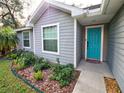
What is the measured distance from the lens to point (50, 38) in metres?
6.64

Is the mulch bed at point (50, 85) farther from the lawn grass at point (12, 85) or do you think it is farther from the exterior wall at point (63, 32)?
the exterior wall at point (63, 32)

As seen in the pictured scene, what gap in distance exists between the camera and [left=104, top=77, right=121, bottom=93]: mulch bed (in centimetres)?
347

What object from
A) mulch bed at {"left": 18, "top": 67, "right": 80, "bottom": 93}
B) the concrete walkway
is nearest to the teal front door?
the concrete walkway

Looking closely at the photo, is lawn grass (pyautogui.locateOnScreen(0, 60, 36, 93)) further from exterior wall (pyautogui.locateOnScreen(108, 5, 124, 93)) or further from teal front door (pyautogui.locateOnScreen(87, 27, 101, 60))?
teal front door (pyautogui.locateOnScreen(87, 27, 101, 60))

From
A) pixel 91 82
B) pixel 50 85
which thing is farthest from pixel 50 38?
pixel 91 82

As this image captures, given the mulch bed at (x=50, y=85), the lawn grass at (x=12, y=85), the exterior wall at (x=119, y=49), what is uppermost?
the exterior wall at (x=119, y=49)

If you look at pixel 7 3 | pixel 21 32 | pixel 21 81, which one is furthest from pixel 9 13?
pixel 21 81

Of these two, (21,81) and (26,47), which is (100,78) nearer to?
(21,81)

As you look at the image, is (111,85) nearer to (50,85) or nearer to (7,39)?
(50,85)

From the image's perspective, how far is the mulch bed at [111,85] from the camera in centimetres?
347

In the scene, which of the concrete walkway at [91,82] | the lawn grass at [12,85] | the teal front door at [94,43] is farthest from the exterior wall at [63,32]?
the lawn grass at [12,85]

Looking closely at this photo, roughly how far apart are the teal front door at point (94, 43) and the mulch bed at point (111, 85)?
8.72 ft

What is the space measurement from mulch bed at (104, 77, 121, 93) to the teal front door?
266cm

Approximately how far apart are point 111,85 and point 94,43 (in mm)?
3427
